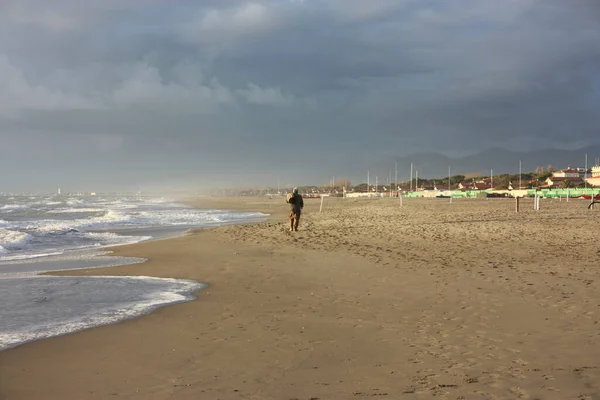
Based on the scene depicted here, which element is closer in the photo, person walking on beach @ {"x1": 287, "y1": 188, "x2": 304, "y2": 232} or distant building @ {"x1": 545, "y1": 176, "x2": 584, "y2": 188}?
person walking on beach @ {"x1": 287, "y1": 188, "x2": 304, "y2": 232}

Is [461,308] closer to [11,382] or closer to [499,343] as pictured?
[499,343]

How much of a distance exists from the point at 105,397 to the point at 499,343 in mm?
4213

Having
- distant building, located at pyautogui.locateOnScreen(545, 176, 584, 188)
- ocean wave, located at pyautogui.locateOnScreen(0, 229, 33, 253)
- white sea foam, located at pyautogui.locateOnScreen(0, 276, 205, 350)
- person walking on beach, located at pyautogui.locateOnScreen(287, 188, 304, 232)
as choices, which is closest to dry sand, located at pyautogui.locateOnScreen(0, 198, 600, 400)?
white sea foam, located at pyautogui.locateOnScreen(0, 276, 205, 350)

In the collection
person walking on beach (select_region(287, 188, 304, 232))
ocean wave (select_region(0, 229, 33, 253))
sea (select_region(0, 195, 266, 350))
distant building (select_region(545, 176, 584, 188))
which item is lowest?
sea (select_region(0, 195, 266, 350))

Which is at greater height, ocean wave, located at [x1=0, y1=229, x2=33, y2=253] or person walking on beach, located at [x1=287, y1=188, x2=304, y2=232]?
person walking on beach, located at [x1=287, y1=188, x2=304, y2=232]

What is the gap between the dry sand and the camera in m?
4.54

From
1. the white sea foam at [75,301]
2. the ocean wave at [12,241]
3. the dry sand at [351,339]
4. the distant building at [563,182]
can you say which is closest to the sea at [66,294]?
the white sea foam at [75,301]

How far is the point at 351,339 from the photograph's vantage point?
6.04 m

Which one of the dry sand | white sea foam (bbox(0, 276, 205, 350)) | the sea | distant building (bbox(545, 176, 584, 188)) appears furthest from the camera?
distant building (bbox(545, 176, 584, 188))

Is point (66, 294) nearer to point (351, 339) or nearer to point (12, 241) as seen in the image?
point (351, 339)

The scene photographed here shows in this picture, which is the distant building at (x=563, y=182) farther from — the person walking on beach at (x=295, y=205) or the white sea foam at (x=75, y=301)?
the white sea foam at (x=75, y=301)

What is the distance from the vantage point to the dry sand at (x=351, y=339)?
454 centimetres

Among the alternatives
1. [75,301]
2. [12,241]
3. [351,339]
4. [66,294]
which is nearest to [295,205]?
[12,241]

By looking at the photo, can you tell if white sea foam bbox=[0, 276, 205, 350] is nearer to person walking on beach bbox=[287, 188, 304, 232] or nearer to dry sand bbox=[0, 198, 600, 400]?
dry sand bbox=[0, 198, 600, 400]
